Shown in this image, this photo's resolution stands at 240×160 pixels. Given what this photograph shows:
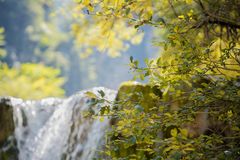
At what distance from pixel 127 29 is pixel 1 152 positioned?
103 inches

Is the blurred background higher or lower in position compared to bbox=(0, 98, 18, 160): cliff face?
higher

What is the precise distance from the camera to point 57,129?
5227 millimetres

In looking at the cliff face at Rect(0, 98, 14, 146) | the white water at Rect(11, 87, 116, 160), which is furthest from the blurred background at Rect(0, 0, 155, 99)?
the cliff face at Rect(0, 98, 14, 146)

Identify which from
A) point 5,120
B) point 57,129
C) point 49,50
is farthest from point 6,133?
point 49,50

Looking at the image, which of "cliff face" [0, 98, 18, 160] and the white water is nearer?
the white water

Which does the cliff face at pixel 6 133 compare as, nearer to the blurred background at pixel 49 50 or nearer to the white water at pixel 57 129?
the white water at pixel 57 129

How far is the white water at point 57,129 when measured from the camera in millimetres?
4207

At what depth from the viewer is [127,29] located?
138 inches

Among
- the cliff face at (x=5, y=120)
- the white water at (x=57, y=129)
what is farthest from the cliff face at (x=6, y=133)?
the white water at (x=57, y=129)

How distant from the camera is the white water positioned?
4207mm

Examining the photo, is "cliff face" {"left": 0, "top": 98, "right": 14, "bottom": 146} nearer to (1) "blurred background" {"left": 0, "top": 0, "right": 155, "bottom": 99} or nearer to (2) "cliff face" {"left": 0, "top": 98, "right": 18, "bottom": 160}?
(2) "cliff face" {"left": 0, "top": 98, "right": 18, "bottom": 160}

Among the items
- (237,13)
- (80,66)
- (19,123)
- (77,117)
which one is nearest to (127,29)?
(237,13)

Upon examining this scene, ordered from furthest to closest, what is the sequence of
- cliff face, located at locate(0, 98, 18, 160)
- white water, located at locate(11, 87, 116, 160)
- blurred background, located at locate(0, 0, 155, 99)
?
blurred background, located at locate(0, 0, 155, 99) → cliff face, located at locate(0, 98, 18, 160) → white water, located at locate(11, 87, 116, 160)

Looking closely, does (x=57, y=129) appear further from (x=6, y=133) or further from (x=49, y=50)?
(x=49, y=50)
